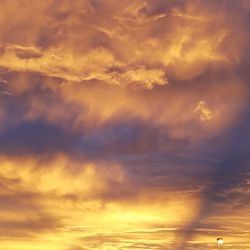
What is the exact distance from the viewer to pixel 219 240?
29516 mm

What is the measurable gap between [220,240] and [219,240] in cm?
8

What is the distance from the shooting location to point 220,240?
29.5 m
